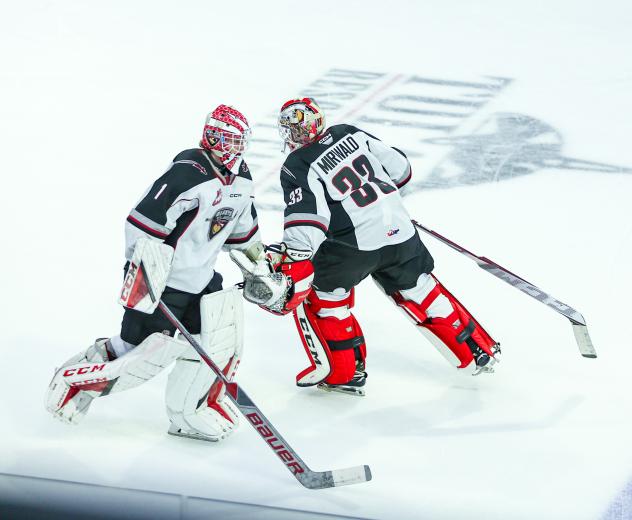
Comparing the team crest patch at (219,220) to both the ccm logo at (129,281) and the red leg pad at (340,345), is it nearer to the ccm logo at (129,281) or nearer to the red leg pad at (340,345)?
the ccm logo at (129,281)

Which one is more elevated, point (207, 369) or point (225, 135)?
point (225, 135)

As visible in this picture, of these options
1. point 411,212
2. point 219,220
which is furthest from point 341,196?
point 411,212

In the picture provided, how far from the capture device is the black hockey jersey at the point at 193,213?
10.8 ft

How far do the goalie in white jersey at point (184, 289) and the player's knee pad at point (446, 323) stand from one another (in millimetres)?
667

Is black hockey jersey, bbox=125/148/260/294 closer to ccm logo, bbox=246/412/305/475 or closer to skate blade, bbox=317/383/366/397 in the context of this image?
ccm logo, bbox=246/412/305/475

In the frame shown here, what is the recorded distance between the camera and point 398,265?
389cm

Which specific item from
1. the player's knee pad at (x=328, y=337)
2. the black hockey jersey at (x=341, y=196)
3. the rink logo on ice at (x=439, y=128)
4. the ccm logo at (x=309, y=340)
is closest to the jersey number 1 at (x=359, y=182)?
the black hockey jersey at (x=341, y=196)

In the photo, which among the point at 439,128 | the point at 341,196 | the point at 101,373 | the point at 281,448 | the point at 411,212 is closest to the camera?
the point at 281,448

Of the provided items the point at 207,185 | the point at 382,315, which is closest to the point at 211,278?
the point at 207,185

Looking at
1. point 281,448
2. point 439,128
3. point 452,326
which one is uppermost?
point 281,448

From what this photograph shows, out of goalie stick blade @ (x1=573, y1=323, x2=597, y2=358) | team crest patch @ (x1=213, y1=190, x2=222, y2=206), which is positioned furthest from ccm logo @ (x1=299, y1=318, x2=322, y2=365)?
goalie stick blade @ (x1=573, y1=323, x2=597, y2=358)

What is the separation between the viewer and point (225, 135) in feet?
11.1

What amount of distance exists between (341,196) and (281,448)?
0.94 meters

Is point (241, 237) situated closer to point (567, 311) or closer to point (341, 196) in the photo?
point (341, 196)
